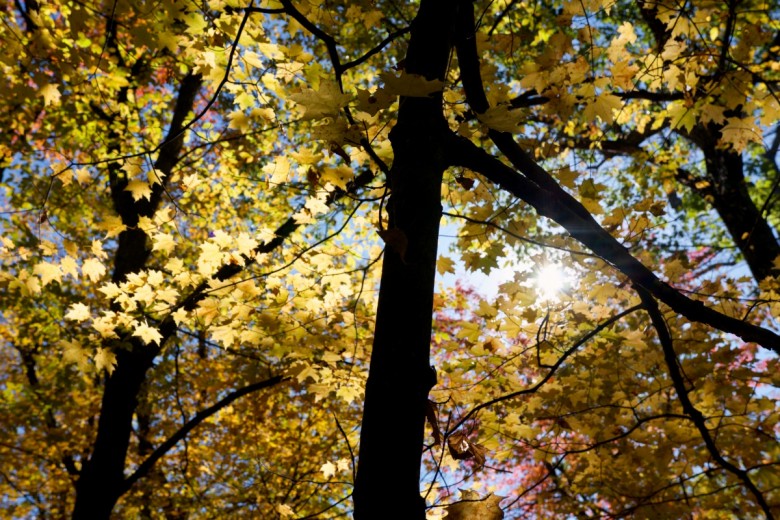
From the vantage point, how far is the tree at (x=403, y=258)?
174 cm

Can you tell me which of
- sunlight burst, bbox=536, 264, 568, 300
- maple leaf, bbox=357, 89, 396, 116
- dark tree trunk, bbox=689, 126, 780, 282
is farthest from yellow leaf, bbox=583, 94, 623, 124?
dark tree trunk, bbox=689, 126, 780, 282

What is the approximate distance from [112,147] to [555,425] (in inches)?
253

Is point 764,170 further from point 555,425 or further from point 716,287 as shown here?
point 555,425

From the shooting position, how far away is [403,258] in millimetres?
1522

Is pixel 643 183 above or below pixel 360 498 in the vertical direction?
above

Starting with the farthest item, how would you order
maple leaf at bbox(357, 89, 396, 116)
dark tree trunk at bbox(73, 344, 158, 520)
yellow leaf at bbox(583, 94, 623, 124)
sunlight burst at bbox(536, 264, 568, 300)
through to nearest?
dark tree trunk at bbox(73, 344, 158, 520) < sunlight burst at bbox(536, 264, 568, 300) < yellow leaf at bbox(583, 94, 623, 124) < maple leaf at bbox(357, 89, 396, 116)

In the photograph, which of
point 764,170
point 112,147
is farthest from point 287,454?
point 764,170

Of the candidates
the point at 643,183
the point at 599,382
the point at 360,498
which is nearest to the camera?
the point at 360,498

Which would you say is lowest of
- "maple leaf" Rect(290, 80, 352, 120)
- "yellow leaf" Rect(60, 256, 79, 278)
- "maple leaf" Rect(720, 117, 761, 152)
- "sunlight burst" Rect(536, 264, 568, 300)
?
"maple leaf" Rect(290, 80, 352, 120)

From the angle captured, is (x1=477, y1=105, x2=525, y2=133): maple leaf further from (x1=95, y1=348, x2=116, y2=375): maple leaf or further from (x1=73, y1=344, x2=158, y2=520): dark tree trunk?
(x1=73, y1=344, x2=158, y2=520): dark tree trunk

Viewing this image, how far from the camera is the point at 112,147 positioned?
6559mm

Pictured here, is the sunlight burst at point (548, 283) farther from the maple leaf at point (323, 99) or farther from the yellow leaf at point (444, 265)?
the maple leaf at point (323, 99)

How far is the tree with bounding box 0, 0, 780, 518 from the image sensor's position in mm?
1738

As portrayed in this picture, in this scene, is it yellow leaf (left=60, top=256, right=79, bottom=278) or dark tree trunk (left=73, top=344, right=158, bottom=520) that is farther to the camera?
dark tree trunk (left=73, top=344, right=158, bottom=520)
